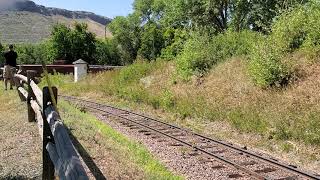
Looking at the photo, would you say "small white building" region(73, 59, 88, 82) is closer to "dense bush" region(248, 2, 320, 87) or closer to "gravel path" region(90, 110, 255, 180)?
"dense bush" region(248, 2, 320, 87)

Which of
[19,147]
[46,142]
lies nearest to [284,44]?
[19,147]

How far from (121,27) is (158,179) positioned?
94.8 metres

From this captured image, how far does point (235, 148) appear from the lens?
41.5 ft

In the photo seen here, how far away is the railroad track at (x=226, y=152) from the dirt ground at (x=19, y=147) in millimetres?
4278

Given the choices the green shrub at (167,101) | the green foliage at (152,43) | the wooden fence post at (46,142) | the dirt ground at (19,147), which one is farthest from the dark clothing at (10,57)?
the green foliage at (152,43)

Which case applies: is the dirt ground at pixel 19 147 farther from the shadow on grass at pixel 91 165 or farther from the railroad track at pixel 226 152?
the railroad track at pixel 226 152

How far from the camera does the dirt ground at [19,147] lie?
22.7 feet

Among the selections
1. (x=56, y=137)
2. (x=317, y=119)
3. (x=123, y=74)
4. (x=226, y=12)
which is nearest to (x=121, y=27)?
(x=226, y=12)

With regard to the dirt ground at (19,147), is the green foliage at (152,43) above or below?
above

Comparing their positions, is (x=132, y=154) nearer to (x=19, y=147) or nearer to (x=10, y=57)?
Answer: (x=19, y=147)

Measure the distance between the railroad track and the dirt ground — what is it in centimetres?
428

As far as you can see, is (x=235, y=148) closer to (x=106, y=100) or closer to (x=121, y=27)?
(x=106, y=100)

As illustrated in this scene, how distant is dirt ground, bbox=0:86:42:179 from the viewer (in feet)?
22.7

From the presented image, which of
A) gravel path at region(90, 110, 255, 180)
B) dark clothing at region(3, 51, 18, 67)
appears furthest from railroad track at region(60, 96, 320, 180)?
dark clothing at region(3, 51, 18, 67)
